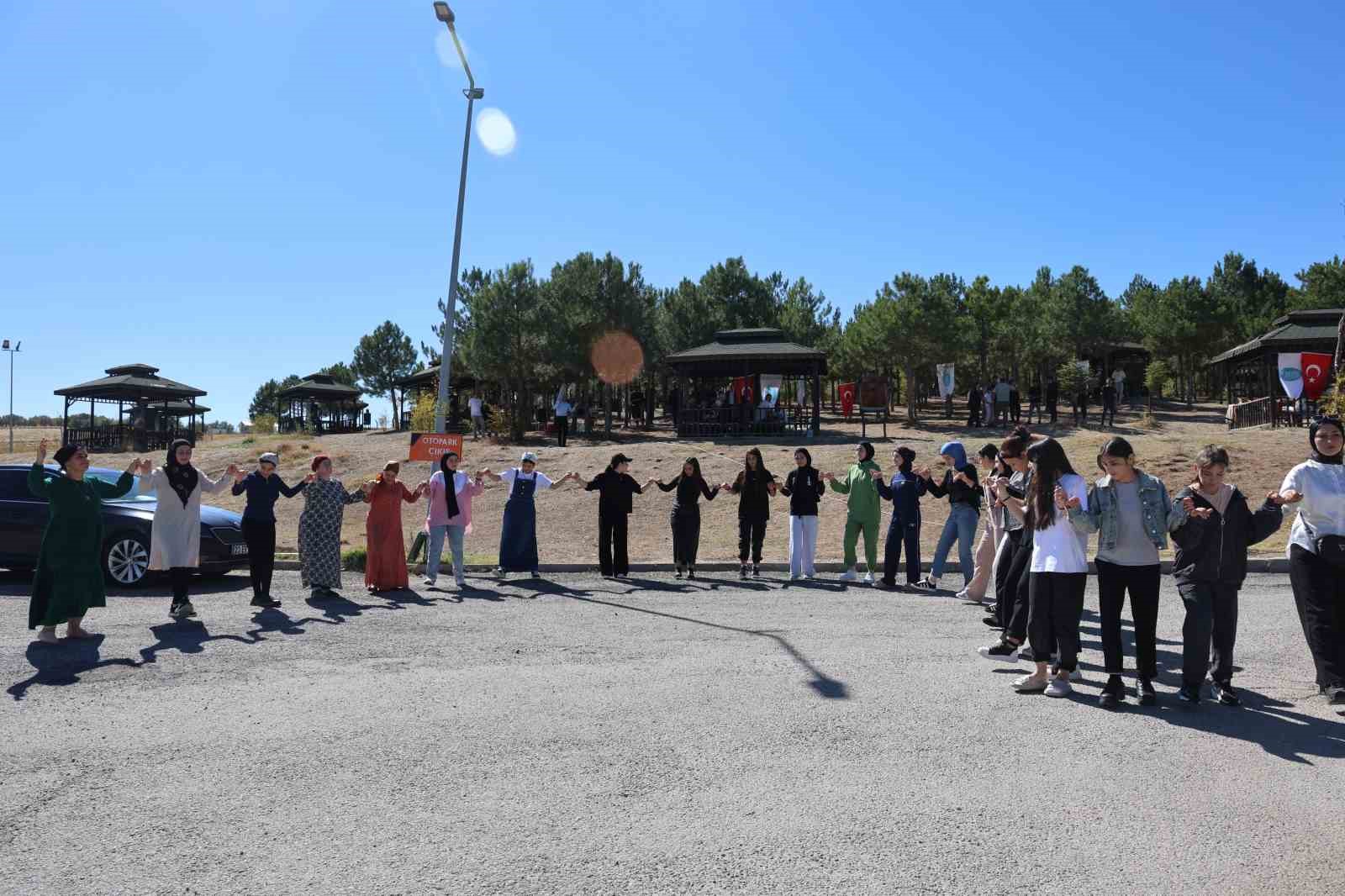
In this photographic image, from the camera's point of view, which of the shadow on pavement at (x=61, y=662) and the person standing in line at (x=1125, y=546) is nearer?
the person standing in line at (x=1125, y=546)

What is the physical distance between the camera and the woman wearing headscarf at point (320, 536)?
10.1 m

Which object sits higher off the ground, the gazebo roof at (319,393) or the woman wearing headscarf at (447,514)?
the gazebo roof at (319,393)

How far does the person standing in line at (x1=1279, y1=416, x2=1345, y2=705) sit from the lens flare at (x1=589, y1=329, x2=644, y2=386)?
3151 cm

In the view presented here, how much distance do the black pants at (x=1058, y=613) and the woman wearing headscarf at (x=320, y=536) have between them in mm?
7213

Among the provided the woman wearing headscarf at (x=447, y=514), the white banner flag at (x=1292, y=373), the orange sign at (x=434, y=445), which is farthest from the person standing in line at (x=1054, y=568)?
the white banner flag at (x=1292, y=373)

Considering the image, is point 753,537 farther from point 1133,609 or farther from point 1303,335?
point 1303,335

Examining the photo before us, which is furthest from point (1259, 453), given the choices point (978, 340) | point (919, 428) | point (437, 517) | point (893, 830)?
point (978, 340)

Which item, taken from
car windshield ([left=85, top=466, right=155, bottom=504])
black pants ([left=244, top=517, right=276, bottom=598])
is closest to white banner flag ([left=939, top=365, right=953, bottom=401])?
car windshield ([left=85, top=466, right=155, bottom=504])

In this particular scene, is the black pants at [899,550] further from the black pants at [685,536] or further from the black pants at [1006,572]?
the black pants at [1006,572]

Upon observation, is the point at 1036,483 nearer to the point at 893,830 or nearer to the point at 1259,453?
the point at 893,830

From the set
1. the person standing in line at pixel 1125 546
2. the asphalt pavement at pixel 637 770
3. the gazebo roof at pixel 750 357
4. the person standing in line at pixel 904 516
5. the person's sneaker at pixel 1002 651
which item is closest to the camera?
the asphalt pavement at pixel 637 770

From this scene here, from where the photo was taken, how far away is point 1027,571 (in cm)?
703

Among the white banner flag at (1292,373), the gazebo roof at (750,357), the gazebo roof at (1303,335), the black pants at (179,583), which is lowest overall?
the black pants at (179,583)

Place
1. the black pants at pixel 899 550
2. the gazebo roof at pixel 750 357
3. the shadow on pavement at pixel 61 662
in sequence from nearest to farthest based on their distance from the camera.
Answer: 1. the shadow on pavement at pixel 61 662
2. the black pants at pixel 899 550
3. the gazebo roof at pixel 750 357
